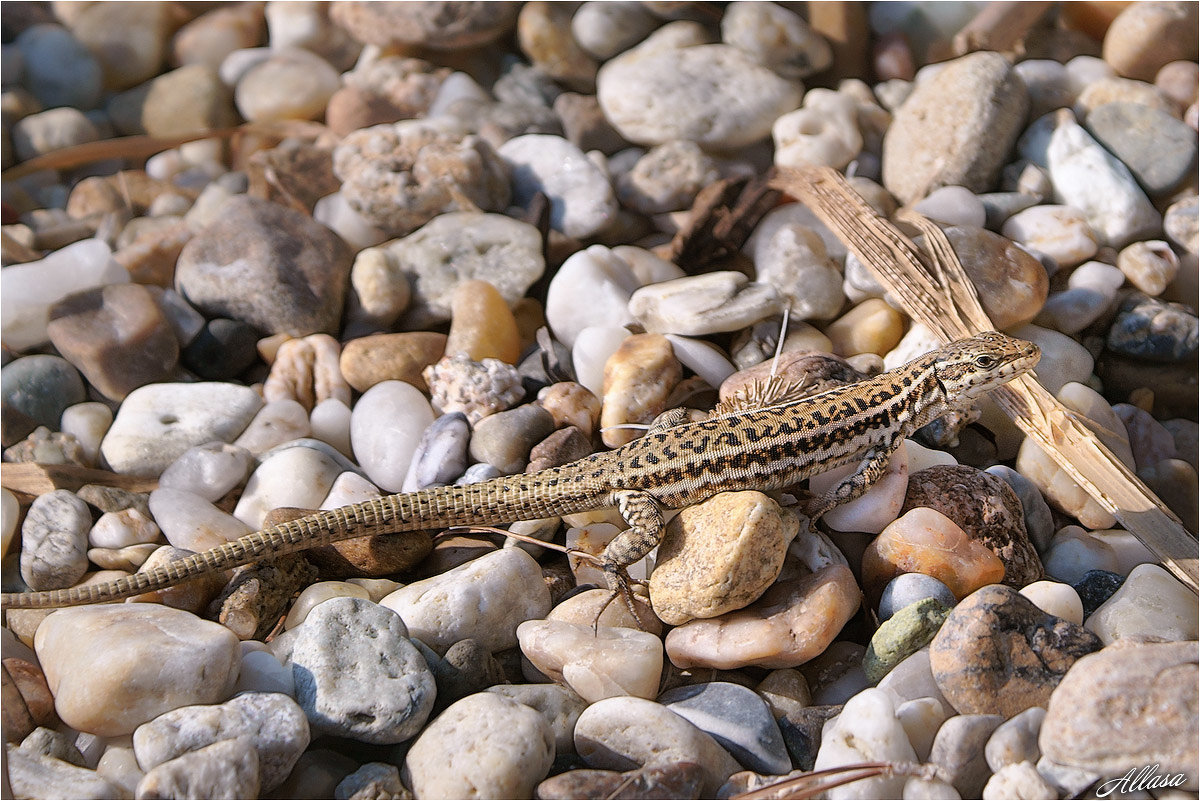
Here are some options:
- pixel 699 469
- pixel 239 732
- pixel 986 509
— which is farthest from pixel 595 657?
pixel 986 509

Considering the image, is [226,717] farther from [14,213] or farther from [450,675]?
[14,213]

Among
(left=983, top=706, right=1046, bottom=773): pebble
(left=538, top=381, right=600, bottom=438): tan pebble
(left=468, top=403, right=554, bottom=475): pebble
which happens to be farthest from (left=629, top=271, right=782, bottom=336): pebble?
(left=983, top=706, right=1046, bottom=773): pebble

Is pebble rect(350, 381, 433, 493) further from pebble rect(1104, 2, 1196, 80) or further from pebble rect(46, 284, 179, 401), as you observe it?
pebble rect(1104, 2, 1196, 80)

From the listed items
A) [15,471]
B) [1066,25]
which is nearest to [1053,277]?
[1066,25]

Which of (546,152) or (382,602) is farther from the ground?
(546,152)

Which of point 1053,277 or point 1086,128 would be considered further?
point 1086,128

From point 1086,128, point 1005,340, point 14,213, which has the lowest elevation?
point 14,213

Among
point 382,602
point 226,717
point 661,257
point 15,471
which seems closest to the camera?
point 226,717
